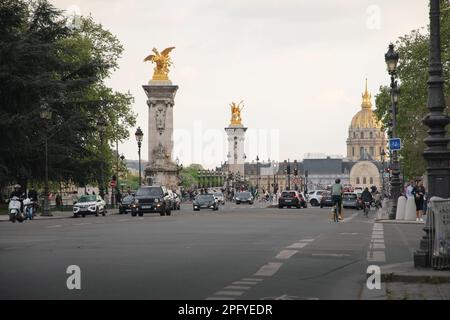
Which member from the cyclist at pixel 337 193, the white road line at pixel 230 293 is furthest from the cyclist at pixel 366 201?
the white road line at pixel 230 293

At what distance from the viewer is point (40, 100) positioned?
177 feet

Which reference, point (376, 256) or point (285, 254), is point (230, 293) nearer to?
point (285, 254)

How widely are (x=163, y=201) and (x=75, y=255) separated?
110ft

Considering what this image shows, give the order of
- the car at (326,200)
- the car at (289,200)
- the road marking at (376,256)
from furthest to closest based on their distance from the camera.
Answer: the car at (326,200) < the car at (289,200) < the road marking at (376,256)

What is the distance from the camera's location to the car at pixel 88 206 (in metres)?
52.9

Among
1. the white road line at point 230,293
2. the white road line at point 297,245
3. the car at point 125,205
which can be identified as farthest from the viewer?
the car at point 125,205

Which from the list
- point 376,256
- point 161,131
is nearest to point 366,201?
point 376,256

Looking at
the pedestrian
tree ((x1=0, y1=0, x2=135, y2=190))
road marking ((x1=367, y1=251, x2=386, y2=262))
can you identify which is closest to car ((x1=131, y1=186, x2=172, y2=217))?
tree ((x1=0, y1=0, x2=135, y2=190))

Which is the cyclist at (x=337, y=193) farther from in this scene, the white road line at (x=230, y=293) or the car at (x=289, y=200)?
the car at (x=289, y=200)

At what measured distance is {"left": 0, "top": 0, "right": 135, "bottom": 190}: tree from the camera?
49.5 metres

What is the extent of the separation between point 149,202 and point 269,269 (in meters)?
36.5

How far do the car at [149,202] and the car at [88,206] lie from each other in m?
3.32

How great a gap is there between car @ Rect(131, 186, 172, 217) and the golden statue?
5607 cm
